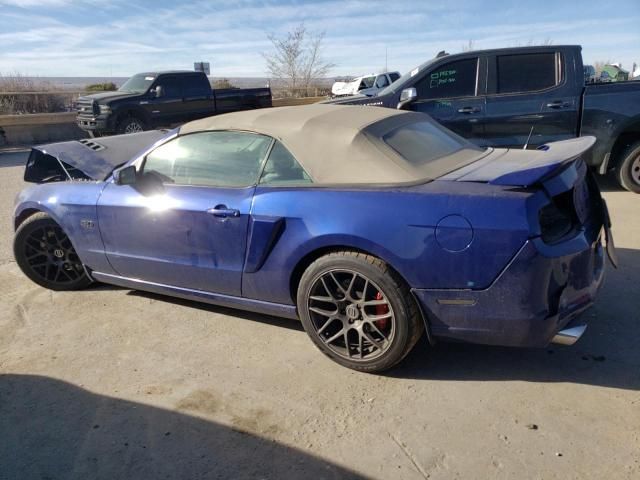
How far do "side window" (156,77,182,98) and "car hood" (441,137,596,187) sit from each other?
41.8 feet

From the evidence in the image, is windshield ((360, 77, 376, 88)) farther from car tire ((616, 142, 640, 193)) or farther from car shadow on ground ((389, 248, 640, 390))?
car shadow on ground ((389, 248, 640, 390))

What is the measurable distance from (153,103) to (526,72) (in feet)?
34.2

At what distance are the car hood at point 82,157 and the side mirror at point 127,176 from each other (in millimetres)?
499

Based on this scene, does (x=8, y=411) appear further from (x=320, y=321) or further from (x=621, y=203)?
(x=621, y=203)

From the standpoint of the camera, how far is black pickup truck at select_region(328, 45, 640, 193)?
21.6ft

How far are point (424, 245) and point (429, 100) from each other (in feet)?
16.6

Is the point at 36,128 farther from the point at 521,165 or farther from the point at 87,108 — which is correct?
the point at 521,165

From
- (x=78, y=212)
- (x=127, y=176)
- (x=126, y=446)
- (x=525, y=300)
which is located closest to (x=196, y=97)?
(x=78, y=212)

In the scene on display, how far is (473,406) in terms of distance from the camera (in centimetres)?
275

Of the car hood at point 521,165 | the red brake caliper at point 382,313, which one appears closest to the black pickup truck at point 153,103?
the car hood at point 521,165

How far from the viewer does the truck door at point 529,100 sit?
674 cm

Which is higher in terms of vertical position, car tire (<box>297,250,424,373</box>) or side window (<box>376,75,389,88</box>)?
side window (<box>376,75,389,88</box>)

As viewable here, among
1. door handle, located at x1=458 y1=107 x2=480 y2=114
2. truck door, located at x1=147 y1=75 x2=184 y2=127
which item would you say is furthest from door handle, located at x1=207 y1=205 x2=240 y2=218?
truck door, located at x1=147 y1=75 x2=184 y2=127

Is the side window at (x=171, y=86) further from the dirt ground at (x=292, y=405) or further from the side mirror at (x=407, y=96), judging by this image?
the dirt ground at (x=292, y=405)
